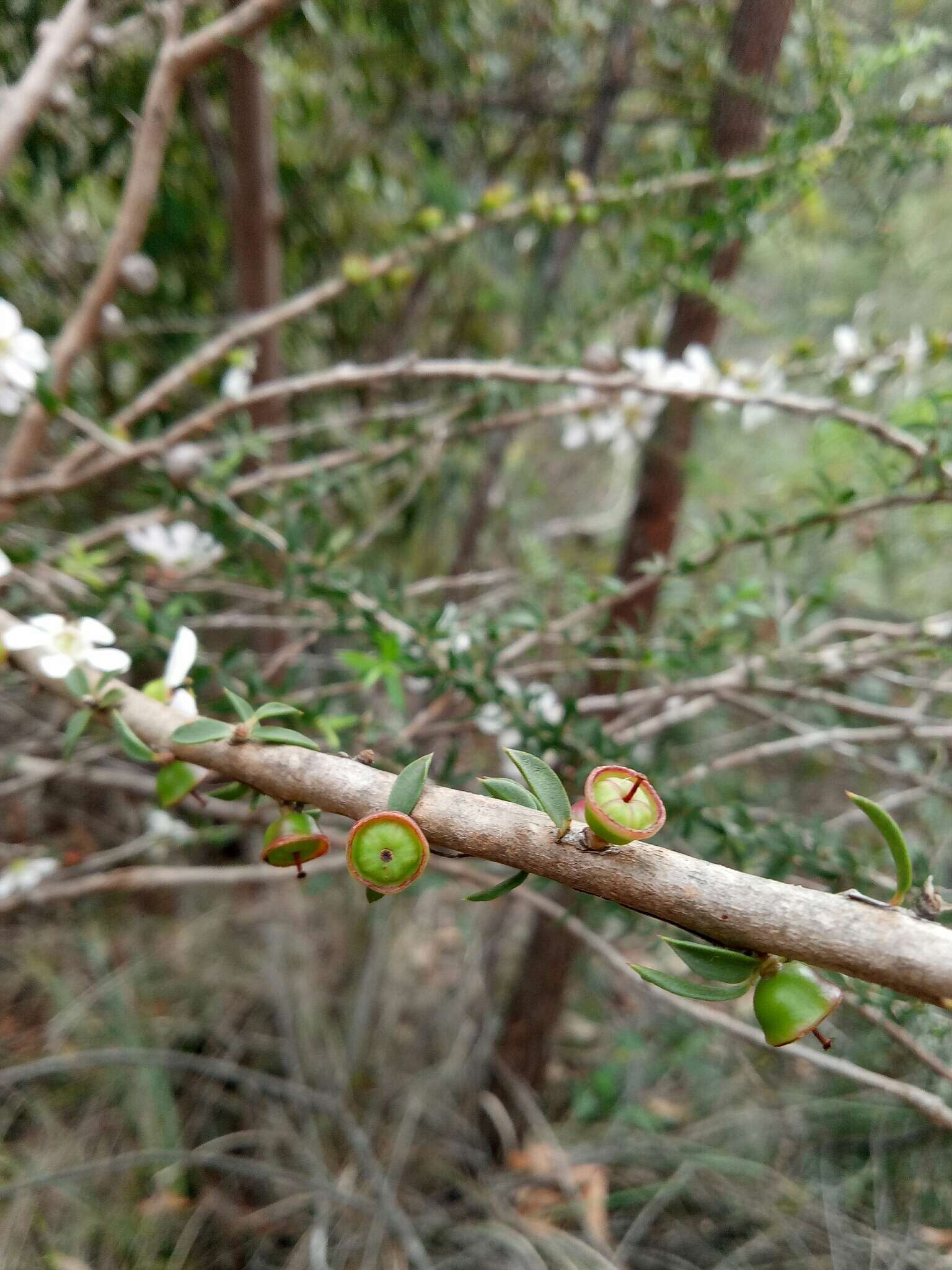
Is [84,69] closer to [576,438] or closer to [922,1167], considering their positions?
[576,438]

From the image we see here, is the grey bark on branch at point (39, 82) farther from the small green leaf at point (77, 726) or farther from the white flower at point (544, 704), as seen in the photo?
the white flower at point (544, 704)

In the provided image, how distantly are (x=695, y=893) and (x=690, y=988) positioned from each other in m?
0.04

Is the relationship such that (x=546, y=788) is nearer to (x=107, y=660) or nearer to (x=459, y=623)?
(x=107, y=660)

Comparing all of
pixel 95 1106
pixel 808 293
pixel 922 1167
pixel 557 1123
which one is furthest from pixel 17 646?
pixel 808 293

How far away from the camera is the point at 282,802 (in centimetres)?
36

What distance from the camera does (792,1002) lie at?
0.29 meters

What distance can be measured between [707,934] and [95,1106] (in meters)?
1.15

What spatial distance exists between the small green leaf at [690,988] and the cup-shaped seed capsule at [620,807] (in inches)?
2.1

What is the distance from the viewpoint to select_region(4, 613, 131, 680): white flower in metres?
0.47

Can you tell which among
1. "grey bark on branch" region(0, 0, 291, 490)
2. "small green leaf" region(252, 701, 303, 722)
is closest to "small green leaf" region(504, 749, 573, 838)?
"small green leaf" region(252, 701, 303, 722)

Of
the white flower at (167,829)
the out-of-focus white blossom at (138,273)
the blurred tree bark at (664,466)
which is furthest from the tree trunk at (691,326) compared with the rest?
the out-of-focus white blossom at (138,273)

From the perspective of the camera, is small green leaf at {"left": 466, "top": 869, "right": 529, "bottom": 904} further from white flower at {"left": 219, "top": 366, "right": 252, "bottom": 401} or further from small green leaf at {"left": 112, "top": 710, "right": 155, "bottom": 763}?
white flower at {"left": 219, "top": 366, "right": 252, "bottom": 401}

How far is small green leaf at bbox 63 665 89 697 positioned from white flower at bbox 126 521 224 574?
38cm

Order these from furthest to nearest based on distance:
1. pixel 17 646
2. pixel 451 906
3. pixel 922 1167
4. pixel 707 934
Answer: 1. pixel 451 906
2. pixel 922 1167
3. pixel 17 646
4. pixel 707 934
